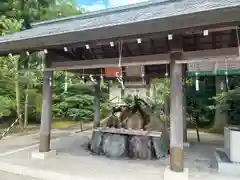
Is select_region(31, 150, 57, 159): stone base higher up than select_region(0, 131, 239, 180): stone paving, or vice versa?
select_region(31, 150, 57, 159): stone base

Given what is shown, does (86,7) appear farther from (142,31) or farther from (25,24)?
(142,31)

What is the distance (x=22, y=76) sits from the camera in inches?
396

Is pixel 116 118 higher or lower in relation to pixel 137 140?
higher

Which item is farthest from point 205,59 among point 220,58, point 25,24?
point 25,24

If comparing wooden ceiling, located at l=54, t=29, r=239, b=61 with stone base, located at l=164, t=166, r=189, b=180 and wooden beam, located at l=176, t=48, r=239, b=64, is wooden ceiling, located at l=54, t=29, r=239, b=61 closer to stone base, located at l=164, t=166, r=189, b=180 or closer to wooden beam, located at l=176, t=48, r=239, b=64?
wooden beam, located at l=176, t=48, r=239, b=64

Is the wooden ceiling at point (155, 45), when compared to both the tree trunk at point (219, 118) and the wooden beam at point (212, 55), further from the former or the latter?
→ the tree trunk at point (219, 118)

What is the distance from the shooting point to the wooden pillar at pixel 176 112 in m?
4.34

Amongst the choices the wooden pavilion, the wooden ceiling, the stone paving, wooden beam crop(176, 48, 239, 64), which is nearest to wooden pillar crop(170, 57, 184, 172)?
the wooden pavilion

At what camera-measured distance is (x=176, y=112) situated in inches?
173

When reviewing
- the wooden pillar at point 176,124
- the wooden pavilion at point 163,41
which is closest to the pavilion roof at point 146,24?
the wooden pavilion at point 163,41

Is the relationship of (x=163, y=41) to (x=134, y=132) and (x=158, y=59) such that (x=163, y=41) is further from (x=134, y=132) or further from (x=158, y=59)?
(x=134, y=132)

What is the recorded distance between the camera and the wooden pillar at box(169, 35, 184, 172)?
4.34m

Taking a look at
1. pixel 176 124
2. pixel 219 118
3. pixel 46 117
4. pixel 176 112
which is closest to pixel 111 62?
pixel 176 112

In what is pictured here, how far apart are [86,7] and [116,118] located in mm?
13886
